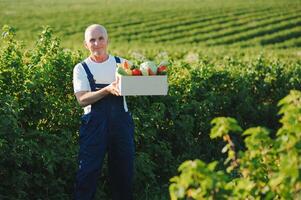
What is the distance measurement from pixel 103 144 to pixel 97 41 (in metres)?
0.84

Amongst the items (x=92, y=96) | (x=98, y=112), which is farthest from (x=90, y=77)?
(x=98, y=112)

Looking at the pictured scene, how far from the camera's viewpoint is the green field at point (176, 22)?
2789 centimetres

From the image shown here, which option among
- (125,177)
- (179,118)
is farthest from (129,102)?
(125,177)

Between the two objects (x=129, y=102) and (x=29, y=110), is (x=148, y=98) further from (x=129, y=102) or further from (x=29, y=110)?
(x=29, y=110)

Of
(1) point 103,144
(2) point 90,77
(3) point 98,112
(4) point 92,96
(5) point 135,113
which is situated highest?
(2) point 90,77

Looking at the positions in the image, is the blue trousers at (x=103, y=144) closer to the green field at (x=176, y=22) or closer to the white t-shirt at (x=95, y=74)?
the white t-shirt at (x=95, y=74)

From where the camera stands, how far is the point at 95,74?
4.95 m

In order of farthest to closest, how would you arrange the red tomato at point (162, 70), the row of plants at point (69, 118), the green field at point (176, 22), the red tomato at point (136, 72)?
the green field at point (176, 22) → the row of plants at point (69, 118) → the red tomato at point (162, 70) → the red tomato at point (136, 72)

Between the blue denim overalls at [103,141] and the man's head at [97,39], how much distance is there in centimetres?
16

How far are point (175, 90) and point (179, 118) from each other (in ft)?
1.33

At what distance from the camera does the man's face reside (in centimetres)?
483

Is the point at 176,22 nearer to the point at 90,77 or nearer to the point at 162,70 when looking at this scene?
the point at 162,70

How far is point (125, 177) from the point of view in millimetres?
5320

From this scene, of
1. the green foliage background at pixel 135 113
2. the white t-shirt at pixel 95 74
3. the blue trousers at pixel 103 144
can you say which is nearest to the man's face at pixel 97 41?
the white t-shirt at pixel 95 74
